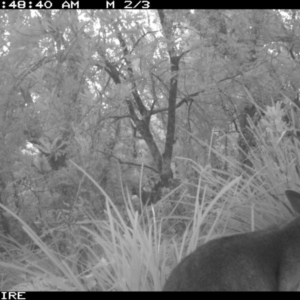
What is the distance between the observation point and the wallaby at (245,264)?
93.2 inches

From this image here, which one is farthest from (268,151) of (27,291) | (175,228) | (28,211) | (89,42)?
(28,211)

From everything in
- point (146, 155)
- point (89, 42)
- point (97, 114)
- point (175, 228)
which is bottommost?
point (175, 228)

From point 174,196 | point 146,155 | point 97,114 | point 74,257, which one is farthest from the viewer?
point 146,155

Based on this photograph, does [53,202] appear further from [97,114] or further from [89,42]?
[89,42]

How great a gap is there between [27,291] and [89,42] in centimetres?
183

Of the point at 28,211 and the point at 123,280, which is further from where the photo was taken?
the point at 28,211

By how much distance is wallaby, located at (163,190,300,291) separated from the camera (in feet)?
7.77

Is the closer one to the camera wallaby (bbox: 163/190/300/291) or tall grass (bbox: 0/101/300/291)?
wallaby (bbox: 163/190/300/291)

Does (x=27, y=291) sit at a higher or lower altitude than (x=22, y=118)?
lower

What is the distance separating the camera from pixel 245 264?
245 cm

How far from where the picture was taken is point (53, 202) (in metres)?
4.78

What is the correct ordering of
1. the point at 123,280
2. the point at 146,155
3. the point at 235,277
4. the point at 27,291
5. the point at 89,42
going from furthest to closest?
1. the point at 146,155
2. the point at 89,42
3. the point at 27,291
4. the point at 123,280
5. the point at 235,277

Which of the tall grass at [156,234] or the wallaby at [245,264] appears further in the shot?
the tall grass at [156,234]

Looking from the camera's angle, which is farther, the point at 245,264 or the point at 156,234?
the point at 156,234
